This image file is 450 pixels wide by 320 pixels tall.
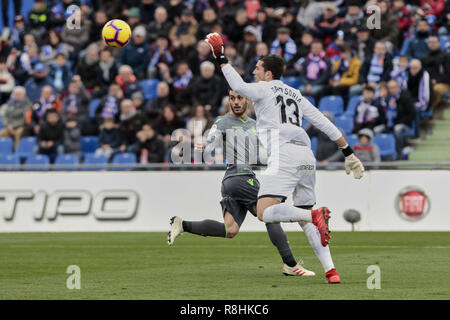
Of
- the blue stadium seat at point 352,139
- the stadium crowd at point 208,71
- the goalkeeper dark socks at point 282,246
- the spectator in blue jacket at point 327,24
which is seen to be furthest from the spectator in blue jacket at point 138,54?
the goalkeeper dark socks at point 282,246

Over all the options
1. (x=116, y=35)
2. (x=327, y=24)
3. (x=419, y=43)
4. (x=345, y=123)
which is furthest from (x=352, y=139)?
(x=116, y=35)

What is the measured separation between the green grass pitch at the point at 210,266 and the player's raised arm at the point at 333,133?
1.18 metres

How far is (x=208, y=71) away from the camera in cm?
2206

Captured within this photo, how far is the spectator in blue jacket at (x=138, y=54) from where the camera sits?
79.9 ft

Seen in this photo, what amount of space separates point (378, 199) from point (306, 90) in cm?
382

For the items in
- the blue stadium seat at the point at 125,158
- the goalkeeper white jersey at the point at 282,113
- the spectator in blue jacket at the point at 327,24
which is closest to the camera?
the goalkeeper white jersey at the point at 282,113

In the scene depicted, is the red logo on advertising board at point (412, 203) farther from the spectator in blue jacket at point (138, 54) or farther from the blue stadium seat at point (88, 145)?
the spectator in blue jacket at point (138, 54)

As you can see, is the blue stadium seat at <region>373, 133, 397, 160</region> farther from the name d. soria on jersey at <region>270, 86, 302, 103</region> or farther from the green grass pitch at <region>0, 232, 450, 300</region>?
the name d. soria on jersey at <region>270, 86, 302, 103</region>

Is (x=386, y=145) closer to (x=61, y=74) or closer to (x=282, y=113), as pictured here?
(x=61, y=74)

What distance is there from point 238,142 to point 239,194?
0.66 m

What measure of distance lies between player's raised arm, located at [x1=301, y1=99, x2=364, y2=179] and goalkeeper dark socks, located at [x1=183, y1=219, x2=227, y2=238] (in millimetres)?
2174

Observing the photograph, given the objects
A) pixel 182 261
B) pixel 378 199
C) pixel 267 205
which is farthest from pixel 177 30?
pixel 267 205
